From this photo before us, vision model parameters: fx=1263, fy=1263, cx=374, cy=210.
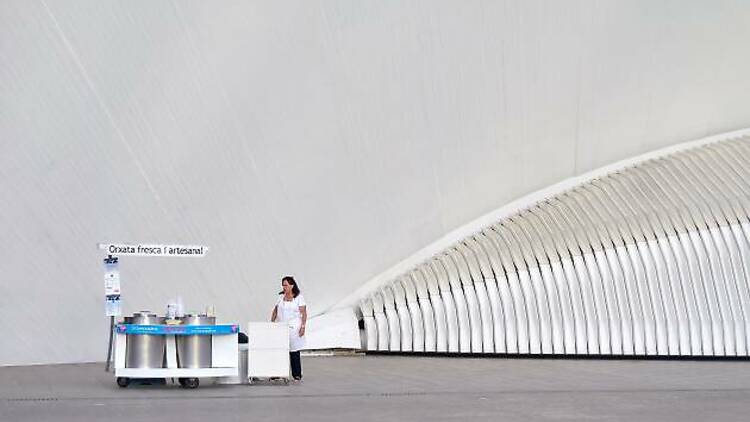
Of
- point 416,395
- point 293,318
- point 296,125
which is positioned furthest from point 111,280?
point 296,125

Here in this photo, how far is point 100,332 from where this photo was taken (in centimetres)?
1812

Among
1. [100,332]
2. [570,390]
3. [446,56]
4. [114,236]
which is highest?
[446,56]

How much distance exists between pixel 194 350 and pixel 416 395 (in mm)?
2834

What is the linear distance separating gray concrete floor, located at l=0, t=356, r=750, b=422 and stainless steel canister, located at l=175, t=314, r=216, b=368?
1.03 ft

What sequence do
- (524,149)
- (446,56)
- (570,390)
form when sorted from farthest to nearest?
(524,149) < (446,56) < (570,390)

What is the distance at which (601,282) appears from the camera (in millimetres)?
20109

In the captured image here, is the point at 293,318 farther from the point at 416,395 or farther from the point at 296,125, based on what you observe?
the point at 296,125

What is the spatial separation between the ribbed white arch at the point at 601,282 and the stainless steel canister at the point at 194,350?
22.8 ft

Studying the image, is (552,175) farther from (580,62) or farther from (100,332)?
(100,332)

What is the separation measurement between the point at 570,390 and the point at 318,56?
8849 mm

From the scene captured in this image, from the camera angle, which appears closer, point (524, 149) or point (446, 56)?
point (446, 56)

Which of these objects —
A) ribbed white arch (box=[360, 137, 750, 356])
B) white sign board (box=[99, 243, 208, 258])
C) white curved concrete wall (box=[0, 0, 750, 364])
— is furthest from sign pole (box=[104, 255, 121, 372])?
ribbed white arch (box=[360, 137, 750, 356])

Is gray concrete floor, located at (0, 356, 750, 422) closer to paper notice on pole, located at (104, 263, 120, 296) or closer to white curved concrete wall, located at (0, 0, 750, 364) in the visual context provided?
paper notice on pole, located at (104, 263, 120, 296)

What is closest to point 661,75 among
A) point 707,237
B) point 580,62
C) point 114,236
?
point 580,62
